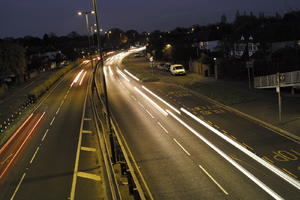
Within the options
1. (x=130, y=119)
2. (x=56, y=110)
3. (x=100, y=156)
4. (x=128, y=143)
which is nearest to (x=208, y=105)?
(x=130, y=119)

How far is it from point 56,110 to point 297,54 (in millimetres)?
29312

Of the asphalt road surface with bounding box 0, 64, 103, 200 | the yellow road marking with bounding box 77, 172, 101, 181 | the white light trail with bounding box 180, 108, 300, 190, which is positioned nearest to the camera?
the white light trail with bounding box 180, 108, 300, 190

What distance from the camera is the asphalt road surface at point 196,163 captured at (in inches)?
527

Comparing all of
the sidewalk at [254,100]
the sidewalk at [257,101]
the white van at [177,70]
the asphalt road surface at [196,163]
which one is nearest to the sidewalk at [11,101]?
the asphalt road surface at [196,163]

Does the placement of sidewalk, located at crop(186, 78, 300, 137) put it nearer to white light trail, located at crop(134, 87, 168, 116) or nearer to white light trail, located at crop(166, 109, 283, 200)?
white light trail, located at crop(166, 109, 283, 200)

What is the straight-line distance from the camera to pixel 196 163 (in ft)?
54.8

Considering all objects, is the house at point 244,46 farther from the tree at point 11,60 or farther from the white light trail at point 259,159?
the tree at point 11,60

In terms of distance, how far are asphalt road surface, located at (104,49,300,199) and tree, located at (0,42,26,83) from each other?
40108 mm

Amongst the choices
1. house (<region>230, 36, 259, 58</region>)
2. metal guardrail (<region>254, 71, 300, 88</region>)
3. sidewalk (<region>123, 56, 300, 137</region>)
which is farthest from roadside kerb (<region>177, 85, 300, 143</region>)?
house (<region>230, 36, 259, 58</region>)

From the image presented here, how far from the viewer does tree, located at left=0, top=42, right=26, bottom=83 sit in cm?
5809

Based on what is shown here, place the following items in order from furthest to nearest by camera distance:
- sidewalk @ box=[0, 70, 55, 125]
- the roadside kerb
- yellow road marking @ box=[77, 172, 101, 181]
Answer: sidewalk @ box=[0, 70, 55, 125], the roadside kerb, yellow road marking @ box=[77, 172, 101, 181]

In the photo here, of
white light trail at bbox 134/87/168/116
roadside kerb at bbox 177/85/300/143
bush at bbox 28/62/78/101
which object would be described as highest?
bush at bbox 28/62/78/101

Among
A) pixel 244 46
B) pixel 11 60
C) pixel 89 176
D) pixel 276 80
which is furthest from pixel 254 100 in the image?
pixel 11 60

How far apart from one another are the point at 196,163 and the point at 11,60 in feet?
172
